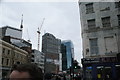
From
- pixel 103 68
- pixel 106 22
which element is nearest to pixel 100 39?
pixel 106 22

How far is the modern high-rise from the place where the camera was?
13.6 metres

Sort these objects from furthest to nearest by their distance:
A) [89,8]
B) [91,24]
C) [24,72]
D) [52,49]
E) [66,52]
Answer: [66,52] → [52,49] → [89,8] → [91,24] → [24,72]

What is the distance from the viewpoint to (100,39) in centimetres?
1534

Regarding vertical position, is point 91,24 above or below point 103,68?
above

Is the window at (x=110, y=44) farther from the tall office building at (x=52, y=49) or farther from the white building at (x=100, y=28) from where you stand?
the tall office building at (x=52, y=49)

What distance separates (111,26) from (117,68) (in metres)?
4.05

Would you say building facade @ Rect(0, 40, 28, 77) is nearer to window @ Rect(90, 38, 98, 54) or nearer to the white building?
the white building

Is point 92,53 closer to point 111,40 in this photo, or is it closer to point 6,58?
point 111,40

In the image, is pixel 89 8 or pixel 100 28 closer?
pixel 100 28

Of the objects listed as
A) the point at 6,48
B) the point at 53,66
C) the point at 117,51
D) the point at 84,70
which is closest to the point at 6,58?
the point at 6,48

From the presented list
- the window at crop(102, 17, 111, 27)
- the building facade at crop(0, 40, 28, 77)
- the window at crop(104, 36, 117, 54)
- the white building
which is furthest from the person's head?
the building facade at crop(0, 40, 28, 77)

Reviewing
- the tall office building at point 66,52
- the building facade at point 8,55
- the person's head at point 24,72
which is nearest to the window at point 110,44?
the person's head at point 24,72

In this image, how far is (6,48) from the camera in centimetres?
3203

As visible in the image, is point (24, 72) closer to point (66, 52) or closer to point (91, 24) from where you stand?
point (91, 24)
